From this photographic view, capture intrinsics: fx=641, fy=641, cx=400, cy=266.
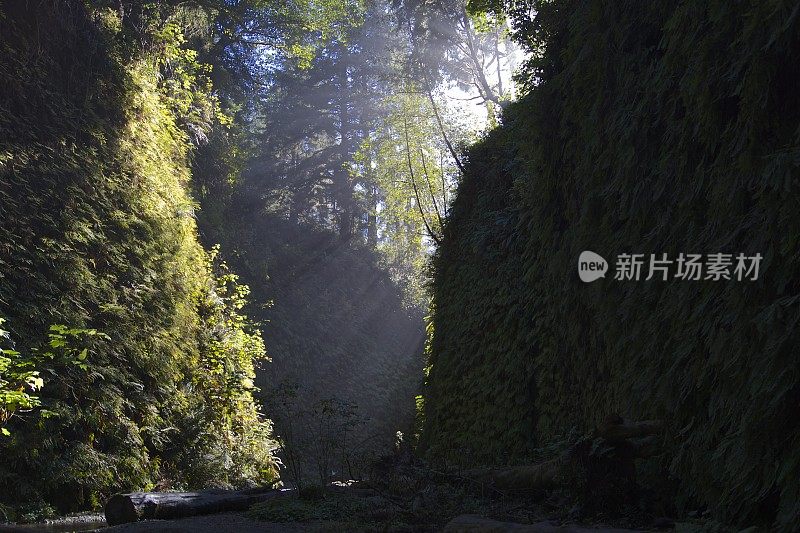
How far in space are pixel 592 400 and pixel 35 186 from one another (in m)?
7.82

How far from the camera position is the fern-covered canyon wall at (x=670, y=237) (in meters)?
3.33

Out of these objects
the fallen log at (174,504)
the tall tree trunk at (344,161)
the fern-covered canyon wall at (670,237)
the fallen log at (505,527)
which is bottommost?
the fallen log at (174,504)

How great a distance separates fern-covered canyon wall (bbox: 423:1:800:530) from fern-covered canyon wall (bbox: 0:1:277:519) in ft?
15.6

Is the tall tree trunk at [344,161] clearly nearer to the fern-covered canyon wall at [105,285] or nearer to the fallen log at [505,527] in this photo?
the fern-covered canyon wall at [105,285]

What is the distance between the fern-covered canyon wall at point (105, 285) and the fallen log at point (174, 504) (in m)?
1.04

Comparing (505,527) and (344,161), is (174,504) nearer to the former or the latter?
(505,527)

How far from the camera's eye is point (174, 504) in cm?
665

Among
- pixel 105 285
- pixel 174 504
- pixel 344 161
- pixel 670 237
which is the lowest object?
pixel 174 504

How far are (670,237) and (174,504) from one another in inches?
214

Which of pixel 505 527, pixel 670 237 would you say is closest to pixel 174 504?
pixel 505 527

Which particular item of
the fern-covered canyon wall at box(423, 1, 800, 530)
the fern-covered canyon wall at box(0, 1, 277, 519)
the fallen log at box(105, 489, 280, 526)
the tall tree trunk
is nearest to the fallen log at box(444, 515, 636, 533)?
the fern-covered canyon wall at box(423, 1, 800, 530)

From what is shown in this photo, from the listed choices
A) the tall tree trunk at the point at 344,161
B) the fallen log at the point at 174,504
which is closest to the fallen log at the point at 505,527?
the fallen log at the point at 174,504

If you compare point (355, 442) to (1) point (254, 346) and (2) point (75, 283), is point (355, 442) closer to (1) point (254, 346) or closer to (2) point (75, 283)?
(1) point (254, 346)

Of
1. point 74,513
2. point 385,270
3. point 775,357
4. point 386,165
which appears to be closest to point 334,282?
point 385,270
